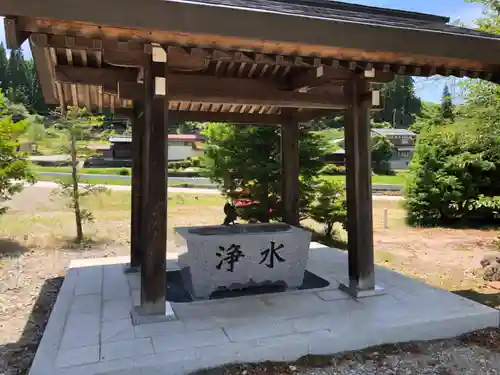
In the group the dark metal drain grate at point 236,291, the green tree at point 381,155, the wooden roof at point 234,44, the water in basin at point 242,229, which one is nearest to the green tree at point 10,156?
the wooden roof at point 234,44

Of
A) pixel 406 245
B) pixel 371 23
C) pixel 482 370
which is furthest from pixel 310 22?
pixel 406 245

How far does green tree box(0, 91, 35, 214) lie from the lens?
875cm

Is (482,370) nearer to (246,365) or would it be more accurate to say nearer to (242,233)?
(246,365)

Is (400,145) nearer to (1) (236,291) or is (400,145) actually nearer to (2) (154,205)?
(1) (236,291)

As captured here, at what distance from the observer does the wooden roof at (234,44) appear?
9.65 feet

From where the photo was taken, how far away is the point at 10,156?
905cm

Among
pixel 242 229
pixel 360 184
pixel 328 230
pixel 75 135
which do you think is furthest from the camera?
pixel 328 230

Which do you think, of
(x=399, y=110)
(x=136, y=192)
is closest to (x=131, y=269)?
(x=136, y=192)

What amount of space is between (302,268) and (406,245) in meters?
5.92

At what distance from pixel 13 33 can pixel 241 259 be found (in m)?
3.16

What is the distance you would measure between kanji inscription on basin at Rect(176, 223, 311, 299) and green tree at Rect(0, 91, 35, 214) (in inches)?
228

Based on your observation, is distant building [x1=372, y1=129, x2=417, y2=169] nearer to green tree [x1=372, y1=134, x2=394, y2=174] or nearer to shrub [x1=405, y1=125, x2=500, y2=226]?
green tree [x1=372, y1=134, x2=394, y2=174]

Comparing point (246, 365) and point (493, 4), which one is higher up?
point (493, 4)

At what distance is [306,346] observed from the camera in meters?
3.54
